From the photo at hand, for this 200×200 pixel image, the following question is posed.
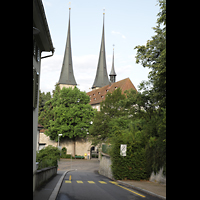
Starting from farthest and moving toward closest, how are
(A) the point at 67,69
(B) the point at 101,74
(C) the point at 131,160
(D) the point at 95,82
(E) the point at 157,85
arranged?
(D) the point at 95,82
(B) the point at 101,74
(A) the point at 67,69
(C) the point at 131,160
(E) the point at 157,85

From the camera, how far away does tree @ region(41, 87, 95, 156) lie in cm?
6031

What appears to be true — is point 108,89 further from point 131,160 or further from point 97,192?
point 97,192

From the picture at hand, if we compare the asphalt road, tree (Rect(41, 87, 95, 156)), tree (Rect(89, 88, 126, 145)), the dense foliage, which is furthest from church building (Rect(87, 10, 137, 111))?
the asphalt road

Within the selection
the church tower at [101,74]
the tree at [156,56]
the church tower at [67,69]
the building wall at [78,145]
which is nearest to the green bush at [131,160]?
the tree at [156,56]

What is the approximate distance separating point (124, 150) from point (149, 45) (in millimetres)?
8674

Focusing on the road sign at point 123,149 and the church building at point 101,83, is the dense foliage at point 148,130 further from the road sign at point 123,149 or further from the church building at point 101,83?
the church building at point 101,83

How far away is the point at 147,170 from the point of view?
22.7 meters

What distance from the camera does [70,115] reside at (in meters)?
60.5

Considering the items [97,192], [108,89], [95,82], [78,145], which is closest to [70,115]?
[78,145]

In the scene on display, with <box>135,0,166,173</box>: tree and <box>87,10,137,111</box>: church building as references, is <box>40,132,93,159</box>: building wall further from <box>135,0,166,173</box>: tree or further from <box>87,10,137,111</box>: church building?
<box>135,0,166,173</box>: tree
